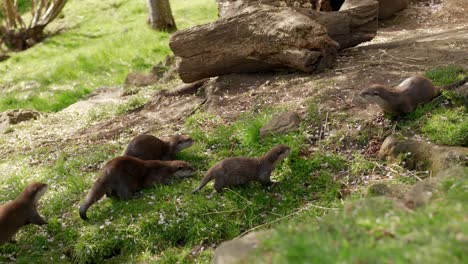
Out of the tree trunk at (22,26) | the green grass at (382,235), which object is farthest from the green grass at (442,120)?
the tree trunk at (22,26)

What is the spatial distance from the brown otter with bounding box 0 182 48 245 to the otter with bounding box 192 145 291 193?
1.80 m

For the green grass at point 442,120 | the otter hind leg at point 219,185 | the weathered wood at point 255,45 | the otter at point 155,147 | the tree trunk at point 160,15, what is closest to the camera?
the green grass at point 442,120

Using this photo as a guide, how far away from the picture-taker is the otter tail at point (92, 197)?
214 inches

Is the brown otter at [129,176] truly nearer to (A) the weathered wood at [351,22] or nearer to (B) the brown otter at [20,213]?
(B) the brown otter at [20,213]

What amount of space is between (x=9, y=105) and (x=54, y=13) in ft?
20.6

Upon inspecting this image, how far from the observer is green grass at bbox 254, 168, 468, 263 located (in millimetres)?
2189

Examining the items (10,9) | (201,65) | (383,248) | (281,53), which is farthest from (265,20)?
(10,9)

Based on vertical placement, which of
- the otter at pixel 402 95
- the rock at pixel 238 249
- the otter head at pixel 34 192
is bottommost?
the otter head at pixel 34 192

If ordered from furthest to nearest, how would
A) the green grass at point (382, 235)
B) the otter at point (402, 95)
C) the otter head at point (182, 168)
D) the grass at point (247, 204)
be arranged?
the otter head at point (182, 168)
the otter at point (402, 95)
the grass at point (247, 204)
the green grass at point (382, 235)

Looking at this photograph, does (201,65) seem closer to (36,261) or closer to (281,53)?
(281,53)

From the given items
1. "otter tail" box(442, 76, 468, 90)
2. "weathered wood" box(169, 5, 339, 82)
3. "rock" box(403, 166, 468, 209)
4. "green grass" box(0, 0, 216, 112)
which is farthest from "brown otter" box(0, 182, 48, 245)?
"green grass" box(0, 0, 216, 112)

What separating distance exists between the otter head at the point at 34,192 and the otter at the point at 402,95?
353 centimetres

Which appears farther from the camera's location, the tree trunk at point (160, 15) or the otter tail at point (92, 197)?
the tree trunk at point (160, 15)

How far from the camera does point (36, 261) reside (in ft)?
16.7
